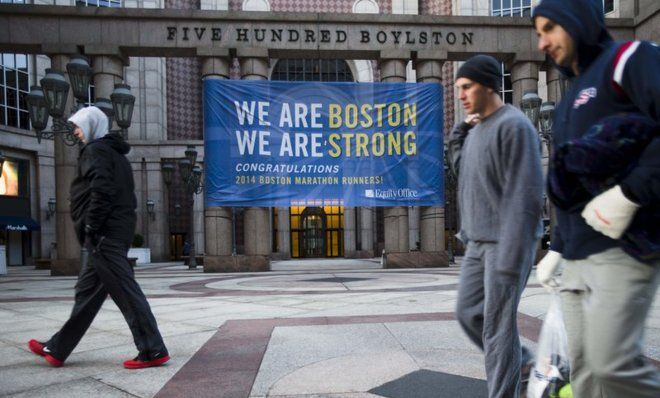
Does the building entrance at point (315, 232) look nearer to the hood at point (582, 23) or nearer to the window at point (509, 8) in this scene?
the window at point (509, 8)

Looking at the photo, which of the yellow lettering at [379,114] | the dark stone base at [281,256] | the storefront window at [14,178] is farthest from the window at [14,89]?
the yellow lettering at [379,114]

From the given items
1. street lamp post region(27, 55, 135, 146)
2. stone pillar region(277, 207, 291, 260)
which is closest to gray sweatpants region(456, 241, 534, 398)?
street lamp post region(27, 55, 135, 146)

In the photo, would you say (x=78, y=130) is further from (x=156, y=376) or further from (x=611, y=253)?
(x=611, y=253)

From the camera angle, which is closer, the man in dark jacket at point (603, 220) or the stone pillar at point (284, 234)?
the man in dark jacket at point (603, 220)

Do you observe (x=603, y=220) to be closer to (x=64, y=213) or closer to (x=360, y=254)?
(x=64, y=213)

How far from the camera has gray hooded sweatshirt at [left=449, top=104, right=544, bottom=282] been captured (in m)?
2.40

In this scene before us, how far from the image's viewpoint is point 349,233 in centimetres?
3631

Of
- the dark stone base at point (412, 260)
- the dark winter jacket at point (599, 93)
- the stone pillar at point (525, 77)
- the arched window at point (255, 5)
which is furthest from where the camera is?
the arched window at point (255, 5)

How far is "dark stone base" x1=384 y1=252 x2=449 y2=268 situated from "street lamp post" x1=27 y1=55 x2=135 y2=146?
9.04 meters

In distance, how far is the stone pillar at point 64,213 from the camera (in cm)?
1561

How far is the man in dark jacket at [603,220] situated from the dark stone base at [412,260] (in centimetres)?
1481

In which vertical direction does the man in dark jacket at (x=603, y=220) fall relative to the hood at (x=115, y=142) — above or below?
below

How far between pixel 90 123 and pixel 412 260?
13.6 meters

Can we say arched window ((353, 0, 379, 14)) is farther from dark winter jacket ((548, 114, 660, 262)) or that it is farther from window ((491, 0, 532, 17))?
dark winter jacket ((548, 114, 660, 262))
